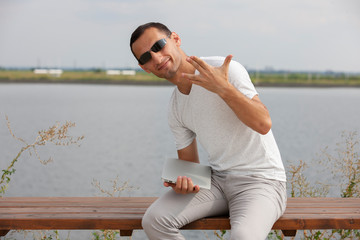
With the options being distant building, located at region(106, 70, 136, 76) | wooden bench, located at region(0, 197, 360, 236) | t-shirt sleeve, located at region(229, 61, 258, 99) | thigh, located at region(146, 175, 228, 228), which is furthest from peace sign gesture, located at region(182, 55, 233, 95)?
distant building, located at region(106, 70, 136, 76)

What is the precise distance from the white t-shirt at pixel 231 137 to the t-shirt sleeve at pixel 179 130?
124 millimetres

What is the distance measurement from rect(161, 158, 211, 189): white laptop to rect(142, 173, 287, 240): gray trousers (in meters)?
0.06

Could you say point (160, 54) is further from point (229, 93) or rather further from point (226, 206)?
point (226, 206)

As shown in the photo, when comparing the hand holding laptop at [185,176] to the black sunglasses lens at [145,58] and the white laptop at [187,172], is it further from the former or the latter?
the black sunglasses lens at [145,58]

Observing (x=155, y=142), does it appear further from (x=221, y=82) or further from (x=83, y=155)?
(x=221, y=82)

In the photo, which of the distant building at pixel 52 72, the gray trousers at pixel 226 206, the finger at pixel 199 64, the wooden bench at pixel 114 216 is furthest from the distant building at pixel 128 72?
the finger at pixel 199 64

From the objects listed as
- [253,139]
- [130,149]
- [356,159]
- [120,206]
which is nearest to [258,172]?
[253,139]

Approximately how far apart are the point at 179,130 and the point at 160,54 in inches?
16.4

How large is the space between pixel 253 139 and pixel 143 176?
28.4 feet

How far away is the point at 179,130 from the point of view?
95.7 inches

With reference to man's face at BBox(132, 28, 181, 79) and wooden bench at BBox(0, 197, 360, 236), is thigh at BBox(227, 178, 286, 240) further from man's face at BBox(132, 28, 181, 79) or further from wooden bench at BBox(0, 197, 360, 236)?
man's face at BBox(132, 28, 181, 79)

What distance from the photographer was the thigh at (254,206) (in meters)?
2.00

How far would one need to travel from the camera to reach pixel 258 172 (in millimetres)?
2203

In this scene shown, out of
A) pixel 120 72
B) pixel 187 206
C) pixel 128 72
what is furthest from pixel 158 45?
pixel 120 72
